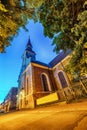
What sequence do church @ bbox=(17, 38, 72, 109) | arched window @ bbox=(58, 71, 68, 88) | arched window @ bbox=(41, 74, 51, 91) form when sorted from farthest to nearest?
arched window @ bbox=(58, 71, 68, 88)
arched window @ bbox=(41, 74, 51, 91)
church @ bbox=(17, 38, 72, 109)

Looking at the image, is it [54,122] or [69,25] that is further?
[69,25]

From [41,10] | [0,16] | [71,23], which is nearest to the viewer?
[0,16]

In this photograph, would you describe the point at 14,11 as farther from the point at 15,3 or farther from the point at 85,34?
the point at 85,34

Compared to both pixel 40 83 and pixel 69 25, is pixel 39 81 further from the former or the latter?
pixel 69 25

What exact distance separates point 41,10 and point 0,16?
15.4 feet

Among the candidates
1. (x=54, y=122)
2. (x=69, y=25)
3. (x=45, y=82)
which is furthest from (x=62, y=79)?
(x=54, y=122)

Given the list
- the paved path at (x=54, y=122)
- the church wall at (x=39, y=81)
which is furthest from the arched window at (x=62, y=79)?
the paved path at (x=54, y=122)

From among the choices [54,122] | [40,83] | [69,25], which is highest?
[40,83]

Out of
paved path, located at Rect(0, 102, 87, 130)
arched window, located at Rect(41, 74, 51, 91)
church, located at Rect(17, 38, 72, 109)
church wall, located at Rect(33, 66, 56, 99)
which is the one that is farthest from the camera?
arched window, located at Rect(41, 74, 51, 91)

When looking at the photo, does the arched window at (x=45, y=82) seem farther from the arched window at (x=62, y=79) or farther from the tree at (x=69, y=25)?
the tree at (x=69, y=25)

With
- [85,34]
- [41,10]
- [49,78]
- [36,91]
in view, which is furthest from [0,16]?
[49,78]

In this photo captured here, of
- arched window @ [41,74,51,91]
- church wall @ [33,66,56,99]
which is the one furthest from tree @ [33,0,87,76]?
arched window @ [41,74,51,91]

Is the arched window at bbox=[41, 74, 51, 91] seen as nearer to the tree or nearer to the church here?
the church

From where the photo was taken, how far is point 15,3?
14.8 feet
